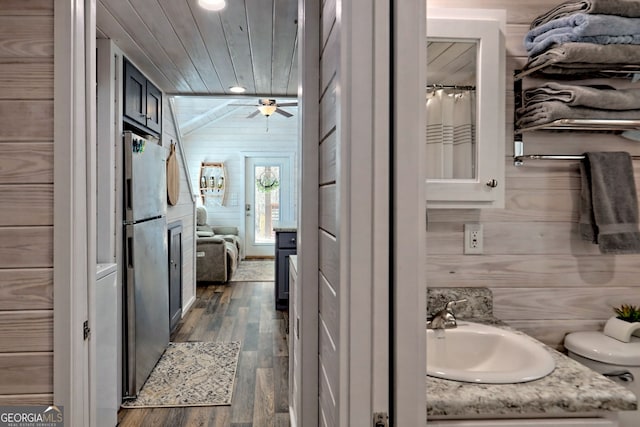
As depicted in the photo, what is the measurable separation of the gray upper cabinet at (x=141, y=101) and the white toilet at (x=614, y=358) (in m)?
2.67

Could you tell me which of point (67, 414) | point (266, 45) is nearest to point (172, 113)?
point (266, 45)

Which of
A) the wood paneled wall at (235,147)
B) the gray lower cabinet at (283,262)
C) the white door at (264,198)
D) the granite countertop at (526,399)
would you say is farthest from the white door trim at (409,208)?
the white door at (264,198)

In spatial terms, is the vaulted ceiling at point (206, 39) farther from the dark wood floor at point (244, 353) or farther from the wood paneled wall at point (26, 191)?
the dark wood floor at point (244, 353)

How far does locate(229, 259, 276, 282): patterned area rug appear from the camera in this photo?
22.1 feet

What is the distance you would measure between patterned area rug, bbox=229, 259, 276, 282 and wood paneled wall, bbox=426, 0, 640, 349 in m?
4.90

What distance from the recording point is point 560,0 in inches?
64.8

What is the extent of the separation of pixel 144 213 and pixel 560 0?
247 centimetres

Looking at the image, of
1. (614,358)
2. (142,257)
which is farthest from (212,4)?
(614,358)

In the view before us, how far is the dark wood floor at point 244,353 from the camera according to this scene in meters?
2.60

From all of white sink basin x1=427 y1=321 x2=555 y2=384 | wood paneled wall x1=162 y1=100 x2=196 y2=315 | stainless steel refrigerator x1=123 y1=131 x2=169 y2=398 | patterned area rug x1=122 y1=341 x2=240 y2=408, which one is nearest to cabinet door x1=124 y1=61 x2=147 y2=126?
stainless steel refrigerator x1=123 y1=131 x2=169 y2=398

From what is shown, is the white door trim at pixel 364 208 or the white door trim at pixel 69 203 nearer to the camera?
the white door trim at pixel 364 208

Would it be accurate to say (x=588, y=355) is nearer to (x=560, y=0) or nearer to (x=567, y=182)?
(x=567, y=182)

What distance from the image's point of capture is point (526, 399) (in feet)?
3.33

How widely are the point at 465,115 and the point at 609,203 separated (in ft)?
1.91
